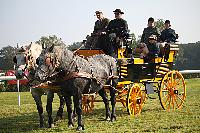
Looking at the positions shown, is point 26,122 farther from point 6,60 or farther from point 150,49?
point 6,60

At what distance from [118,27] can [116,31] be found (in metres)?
0.16

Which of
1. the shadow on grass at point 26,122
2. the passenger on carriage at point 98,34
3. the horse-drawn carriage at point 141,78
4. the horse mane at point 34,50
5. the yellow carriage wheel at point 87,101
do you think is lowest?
the shadow on grass at point 26,122

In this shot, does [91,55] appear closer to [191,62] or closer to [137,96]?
[137,96]

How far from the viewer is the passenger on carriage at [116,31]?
10.8 meters

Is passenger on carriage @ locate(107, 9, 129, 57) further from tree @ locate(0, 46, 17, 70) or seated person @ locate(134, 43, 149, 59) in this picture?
tree @ locate(0, 46, 17, 70)

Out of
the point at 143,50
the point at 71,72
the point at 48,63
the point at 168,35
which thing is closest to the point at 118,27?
the point at 143,50

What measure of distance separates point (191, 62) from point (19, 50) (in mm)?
63666

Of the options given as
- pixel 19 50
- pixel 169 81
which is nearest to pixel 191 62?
pixel 169 81

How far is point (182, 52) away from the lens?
70.7 m

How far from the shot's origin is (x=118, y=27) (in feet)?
36.6

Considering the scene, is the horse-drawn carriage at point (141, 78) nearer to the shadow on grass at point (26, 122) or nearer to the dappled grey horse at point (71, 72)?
the shadow on grass at point (26, 122)

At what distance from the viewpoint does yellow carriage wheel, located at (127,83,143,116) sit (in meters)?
10.7

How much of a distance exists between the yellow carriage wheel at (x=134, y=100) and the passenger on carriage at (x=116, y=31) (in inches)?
47.2

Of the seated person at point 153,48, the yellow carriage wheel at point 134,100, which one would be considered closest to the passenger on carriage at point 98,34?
the seated person at point 153,48
